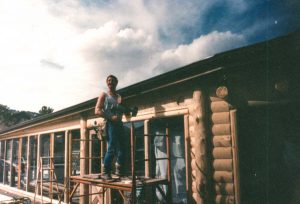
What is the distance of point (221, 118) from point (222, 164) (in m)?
0.98

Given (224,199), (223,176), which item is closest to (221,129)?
(223,176)

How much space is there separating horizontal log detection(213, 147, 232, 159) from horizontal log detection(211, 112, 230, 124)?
57 centimetres

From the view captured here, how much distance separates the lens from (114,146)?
5.75 meters

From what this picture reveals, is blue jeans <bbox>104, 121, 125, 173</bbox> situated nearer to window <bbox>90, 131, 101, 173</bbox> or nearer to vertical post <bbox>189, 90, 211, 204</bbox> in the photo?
vertical post <bbox>189, 90, 211, 204</bbox>

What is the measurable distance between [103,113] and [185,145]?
6.91ft

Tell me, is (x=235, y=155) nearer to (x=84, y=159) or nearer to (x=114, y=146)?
(x=114, y=146)

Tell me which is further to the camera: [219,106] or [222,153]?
[219,106]

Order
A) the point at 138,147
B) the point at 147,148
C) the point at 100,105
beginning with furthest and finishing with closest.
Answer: the point at 138,147 < the point at 147,148 < the point at 100,105

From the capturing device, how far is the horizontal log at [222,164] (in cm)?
551

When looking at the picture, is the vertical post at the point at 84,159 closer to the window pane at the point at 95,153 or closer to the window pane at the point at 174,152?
the window pane at the point at 95,153

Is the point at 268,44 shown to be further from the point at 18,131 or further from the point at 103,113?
the point at 18,131

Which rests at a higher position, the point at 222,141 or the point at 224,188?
the point at 222,141

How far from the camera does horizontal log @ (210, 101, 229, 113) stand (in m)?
5.71

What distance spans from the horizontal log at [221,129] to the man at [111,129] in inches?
80.5
